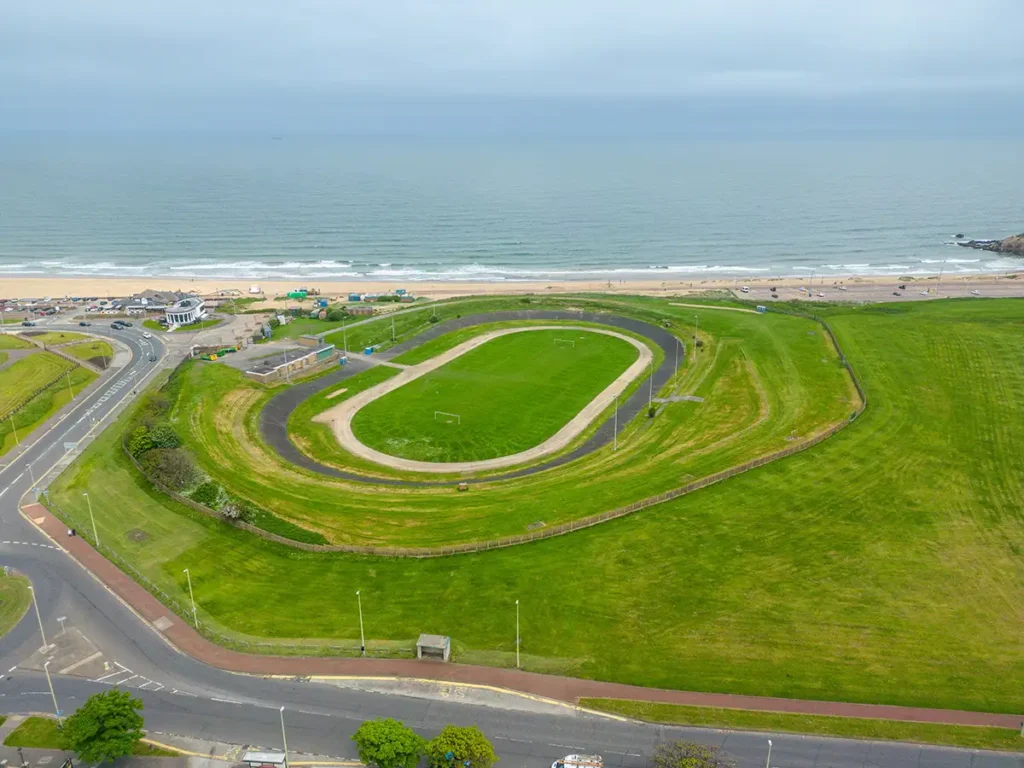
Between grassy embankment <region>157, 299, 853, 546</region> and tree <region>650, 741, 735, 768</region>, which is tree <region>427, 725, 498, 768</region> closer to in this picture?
tree <region>650, 741, 735, 768</region>

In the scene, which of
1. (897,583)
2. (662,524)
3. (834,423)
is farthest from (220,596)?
(834,423)

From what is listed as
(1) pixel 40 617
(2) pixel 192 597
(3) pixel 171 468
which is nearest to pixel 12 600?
(1) pixel 40 617

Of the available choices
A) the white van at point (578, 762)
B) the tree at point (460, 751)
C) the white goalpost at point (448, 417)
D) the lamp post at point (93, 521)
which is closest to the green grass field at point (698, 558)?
the lamp post at point (93, 521)

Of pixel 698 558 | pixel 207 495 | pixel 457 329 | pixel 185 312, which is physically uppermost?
pixel 185 312

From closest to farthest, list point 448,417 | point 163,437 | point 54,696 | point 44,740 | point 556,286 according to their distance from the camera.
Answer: point 44,740
point 54,696
point 163,437
point 448,417
point 556,286

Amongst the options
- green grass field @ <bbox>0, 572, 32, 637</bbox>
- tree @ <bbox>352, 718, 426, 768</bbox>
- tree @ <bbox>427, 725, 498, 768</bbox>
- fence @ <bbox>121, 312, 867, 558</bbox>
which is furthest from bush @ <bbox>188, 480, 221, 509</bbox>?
tree @ <bbox>427, 725, 498, 768</bbox>

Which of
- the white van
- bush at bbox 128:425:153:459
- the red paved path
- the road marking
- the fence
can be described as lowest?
the white van

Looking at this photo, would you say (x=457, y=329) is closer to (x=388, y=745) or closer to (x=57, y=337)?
(x=57, y=337)
